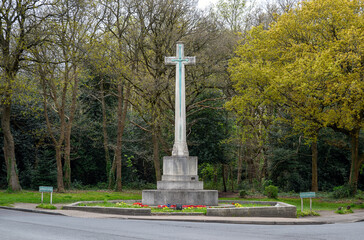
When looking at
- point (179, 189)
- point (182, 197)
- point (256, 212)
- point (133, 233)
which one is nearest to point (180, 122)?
point (179, 189)

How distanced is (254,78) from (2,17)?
54.7 feet

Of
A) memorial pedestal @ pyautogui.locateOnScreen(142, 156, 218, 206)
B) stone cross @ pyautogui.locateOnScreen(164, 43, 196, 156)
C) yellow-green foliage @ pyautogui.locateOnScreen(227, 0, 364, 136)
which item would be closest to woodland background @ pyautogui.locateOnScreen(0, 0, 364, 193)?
Result: yellow-green foliage @ pyautogui.locateOnScreen(227, 0, 364, 136)

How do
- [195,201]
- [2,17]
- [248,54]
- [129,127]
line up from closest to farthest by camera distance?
[195,201] < [2,17] < [248,54] < [129,127]

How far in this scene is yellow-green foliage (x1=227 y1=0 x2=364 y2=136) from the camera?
81.2 ft

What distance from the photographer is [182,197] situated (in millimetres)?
20469

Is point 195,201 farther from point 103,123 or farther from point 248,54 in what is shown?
point 103,123

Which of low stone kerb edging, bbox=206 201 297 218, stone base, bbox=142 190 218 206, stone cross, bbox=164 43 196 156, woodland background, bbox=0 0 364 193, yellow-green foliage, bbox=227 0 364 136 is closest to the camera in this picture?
low stone kerb edging, bbox=206 201 297 218

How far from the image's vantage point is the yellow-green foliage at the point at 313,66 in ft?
81.2

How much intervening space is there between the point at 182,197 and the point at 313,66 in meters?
10.7

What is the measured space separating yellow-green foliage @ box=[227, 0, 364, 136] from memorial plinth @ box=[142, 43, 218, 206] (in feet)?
23.0

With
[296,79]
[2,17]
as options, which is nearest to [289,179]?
[296,79]

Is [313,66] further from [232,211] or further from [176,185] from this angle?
[232,211]

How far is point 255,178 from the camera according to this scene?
125ft

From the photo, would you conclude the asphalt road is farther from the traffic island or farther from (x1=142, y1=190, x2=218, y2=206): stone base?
(x1=142, y1=190, x2=218, y2=206): stone base
